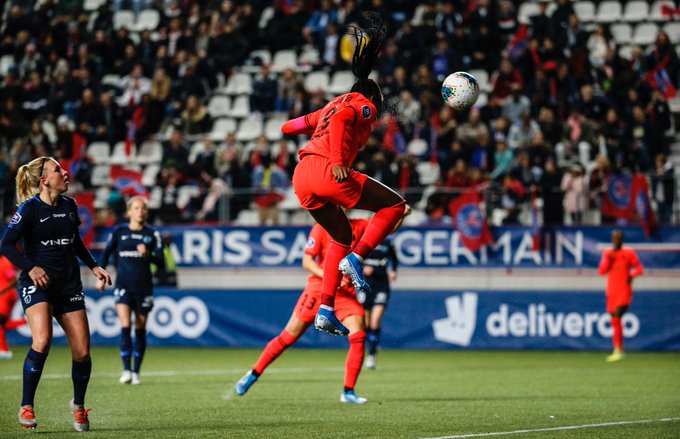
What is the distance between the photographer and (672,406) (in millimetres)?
11484

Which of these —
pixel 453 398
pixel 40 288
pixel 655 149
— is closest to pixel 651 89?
pixel 655 149

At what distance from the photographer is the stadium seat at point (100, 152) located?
2595 centimetres

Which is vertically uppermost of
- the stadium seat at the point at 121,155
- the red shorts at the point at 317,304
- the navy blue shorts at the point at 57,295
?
the navy blue shorts at the point at 57,295

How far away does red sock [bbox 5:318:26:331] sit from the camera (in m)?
20.8

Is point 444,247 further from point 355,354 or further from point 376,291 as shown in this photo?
point 355,354

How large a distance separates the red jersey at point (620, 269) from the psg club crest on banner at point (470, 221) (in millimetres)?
2589

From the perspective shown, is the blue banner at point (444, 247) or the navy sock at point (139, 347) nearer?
the navy sock at point (139, 347)

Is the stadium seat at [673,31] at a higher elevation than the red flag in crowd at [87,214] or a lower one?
higher

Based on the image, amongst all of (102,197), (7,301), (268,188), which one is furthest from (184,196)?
(7,301)

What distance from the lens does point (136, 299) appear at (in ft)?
47.5

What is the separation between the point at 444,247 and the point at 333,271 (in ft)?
40.8

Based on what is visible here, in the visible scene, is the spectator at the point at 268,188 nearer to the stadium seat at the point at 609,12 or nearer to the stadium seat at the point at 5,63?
the stadium seat at the point at 609,12

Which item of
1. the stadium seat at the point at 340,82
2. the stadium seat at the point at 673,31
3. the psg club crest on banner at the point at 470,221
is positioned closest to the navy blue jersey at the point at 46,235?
the psg club crest on banner at the point at 470,221

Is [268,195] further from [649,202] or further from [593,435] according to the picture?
[593,435]
